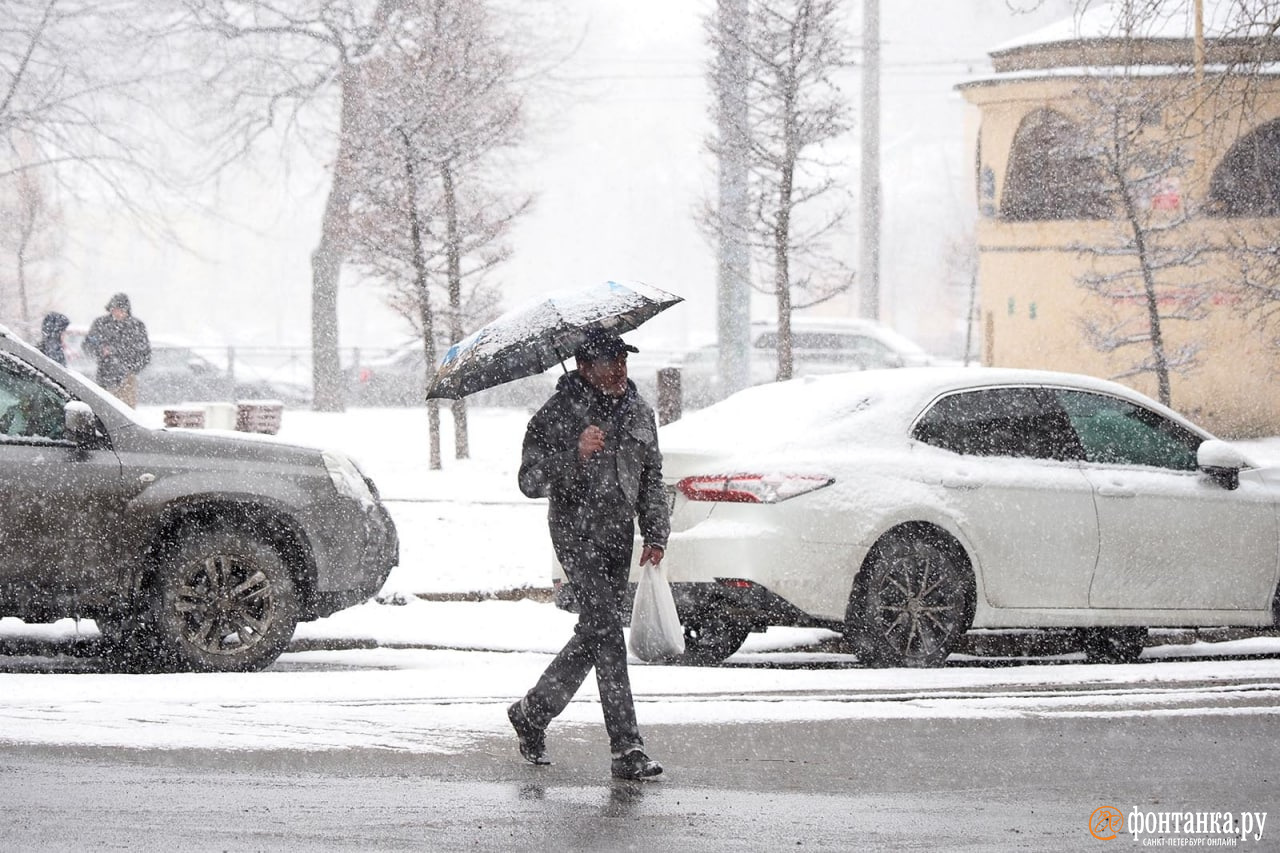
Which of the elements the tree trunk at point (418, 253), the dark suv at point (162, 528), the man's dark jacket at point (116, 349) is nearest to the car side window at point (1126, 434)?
the dark suv at point (162, 528)

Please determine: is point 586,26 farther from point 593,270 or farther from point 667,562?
point 593,270

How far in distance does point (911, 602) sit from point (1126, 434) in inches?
71.2

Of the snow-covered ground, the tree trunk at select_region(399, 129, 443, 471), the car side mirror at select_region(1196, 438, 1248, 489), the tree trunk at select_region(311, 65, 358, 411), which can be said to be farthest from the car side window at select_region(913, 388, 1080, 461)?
the tree trunk at select_region(311, 65, 358, 411)

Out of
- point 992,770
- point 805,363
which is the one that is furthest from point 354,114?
point 992,770

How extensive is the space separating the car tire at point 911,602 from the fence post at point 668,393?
858 centimetres

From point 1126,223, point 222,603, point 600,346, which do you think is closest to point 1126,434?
point 600,346

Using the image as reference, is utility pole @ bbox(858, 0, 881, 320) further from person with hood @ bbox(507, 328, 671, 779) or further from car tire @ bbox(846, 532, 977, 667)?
person with hood @ bbox(507, 328, 671, 779)

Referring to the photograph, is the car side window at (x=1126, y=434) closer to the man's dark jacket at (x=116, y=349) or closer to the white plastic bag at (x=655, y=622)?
the white plastic bag at (x=655, y=622)

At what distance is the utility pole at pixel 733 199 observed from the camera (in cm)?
2073

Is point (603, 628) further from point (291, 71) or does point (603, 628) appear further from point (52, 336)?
point (291, 71)

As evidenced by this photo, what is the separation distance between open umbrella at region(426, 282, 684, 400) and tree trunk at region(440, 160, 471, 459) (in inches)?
546

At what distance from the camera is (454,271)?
20.9 m

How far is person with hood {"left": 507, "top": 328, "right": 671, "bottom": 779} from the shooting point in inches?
243

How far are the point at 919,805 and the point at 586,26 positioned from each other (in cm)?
2807
